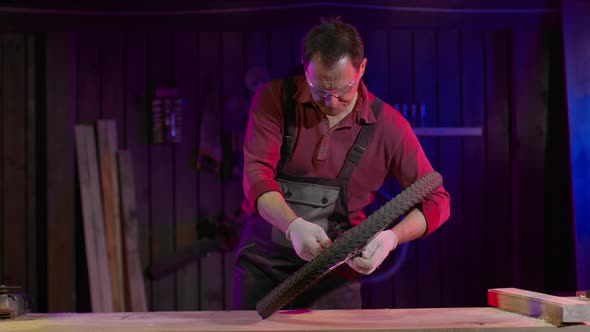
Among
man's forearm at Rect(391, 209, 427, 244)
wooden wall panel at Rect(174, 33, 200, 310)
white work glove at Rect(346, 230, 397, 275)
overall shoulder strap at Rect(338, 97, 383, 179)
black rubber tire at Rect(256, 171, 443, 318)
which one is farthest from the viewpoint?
wooden wall panel at Rect(174, 33, 200, 310)

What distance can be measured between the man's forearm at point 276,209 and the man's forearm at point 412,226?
0.45 meters

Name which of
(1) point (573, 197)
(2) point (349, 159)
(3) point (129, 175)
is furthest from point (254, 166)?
(1) point (573, 197)

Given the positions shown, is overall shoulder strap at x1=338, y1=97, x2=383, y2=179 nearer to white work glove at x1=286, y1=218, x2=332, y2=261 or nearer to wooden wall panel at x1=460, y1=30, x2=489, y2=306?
white work glove at x1=286, y1=218, x2=332, y2=261

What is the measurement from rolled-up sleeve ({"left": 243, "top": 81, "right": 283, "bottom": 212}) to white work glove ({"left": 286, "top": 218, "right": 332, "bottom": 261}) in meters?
0.27

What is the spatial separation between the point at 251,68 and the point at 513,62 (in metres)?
1.90

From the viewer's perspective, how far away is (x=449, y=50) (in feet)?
17.1

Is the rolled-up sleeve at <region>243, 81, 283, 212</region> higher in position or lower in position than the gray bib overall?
higher

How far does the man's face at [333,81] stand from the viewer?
272cm

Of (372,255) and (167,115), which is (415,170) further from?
(167,115)

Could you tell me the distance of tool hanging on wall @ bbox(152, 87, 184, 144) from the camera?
511 cm

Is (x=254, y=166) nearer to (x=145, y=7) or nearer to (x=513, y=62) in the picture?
(x=145, y=7)

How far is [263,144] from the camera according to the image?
9.57 feet

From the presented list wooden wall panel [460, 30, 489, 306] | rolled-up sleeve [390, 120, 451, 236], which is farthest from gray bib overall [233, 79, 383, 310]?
wooden wall panel [460, 30, 489, 306]

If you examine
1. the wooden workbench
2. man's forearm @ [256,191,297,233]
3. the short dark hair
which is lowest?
the wooden workbench
